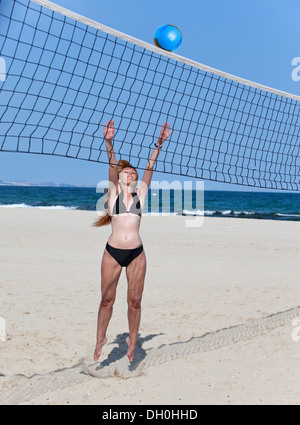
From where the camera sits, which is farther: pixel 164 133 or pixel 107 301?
pixel 164 133

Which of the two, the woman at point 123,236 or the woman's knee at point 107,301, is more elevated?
the woman at point 123,236

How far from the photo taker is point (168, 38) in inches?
225

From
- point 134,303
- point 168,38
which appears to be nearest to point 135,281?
point 134,303

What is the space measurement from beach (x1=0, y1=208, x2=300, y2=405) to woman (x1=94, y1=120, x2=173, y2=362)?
604mm

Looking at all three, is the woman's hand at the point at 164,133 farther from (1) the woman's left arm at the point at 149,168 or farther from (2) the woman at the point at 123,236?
(2) the woman at the point at 123,236

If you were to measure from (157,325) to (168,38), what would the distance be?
375cm

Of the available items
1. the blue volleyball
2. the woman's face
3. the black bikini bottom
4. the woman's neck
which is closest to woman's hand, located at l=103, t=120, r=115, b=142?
Result: the woman's face

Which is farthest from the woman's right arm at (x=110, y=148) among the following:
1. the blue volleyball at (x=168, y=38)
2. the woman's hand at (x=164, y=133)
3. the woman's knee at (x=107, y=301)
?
the blue volleyball at (x=168, y=38)

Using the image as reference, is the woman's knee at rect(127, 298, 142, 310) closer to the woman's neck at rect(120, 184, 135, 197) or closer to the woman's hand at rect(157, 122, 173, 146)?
the woman's neck at rect(120, 184, 135, 197)

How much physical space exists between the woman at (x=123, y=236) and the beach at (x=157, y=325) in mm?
→ 604

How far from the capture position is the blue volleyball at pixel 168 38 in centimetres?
565

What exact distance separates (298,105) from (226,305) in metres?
3.64

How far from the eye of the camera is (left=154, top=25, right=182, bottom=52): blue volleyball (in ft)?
18.5

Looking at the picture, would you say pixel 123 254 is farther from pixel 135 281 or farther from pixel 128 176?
pixel 128 176
